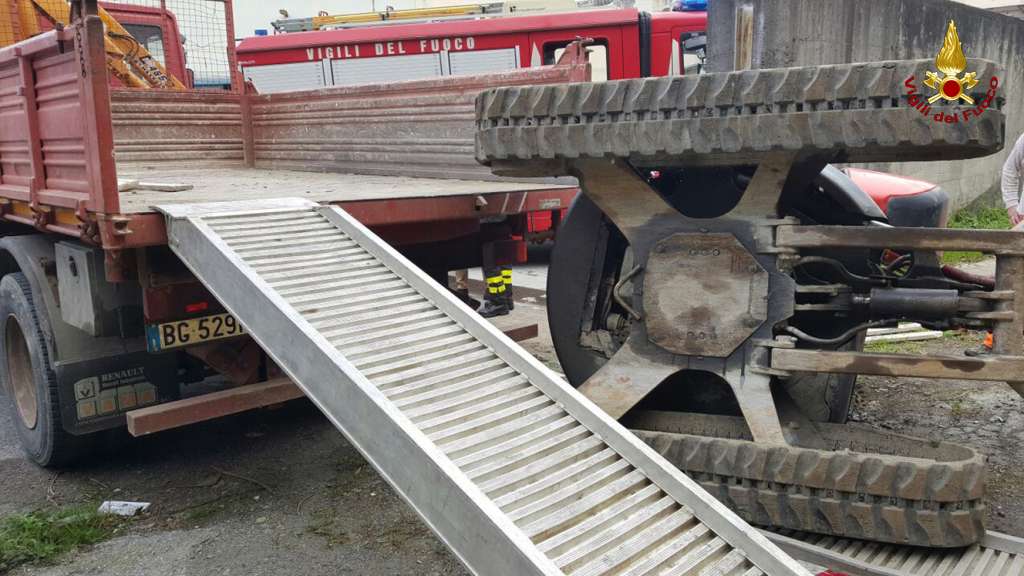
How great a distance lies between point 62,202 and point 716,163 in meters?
2.68

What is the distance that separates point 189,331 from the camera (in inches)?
154

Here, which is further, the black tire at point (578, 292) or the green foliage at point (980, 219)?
the green foliage at point (980, 219)

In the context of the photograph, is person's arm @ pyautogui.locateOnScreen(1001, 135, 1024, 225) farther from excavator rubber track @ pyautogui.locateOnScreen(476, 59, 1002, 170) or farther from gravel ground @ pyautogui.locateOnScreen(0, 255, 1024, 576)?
excavator rubber track @ pyautogui.locateOnScreen(476, 59, 1002, 170)

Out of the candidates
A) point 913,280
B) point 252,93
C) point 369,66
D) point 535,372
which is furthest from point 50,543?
point 369,66

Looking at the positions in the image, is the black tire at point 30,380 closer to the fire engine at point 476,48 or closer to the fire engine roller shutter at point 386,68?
the fire engine at point 476,48

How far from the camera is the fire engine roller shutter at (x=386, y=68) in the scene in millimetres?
10445

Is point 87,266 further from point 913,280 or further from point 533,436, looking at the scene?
point 913,280

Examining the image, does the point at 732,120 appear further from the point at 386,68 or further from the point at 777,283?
the point at 386,68

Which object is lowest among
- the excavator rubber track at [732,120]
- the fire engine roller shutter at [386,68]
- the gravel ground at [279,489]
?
the gravel ground at [279,489]

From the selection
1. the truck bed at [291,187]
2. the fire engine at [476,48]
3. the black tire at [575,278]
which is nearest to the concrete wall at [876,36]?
the fire engine at [476,48]

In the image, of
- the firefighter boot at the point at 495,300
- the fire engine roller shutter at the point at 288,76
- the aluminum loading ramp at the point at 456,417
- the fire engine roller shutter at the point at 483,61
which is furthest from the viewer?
the fire engine roller shutter at the point at 288,76

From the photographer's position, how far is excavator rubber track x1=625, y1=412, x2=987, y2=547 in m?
2.80

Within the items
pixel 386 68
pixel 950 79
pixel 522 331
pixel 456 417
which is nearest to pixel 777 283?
pixel 950 79

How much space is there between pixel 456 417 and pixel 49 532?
200 cm
